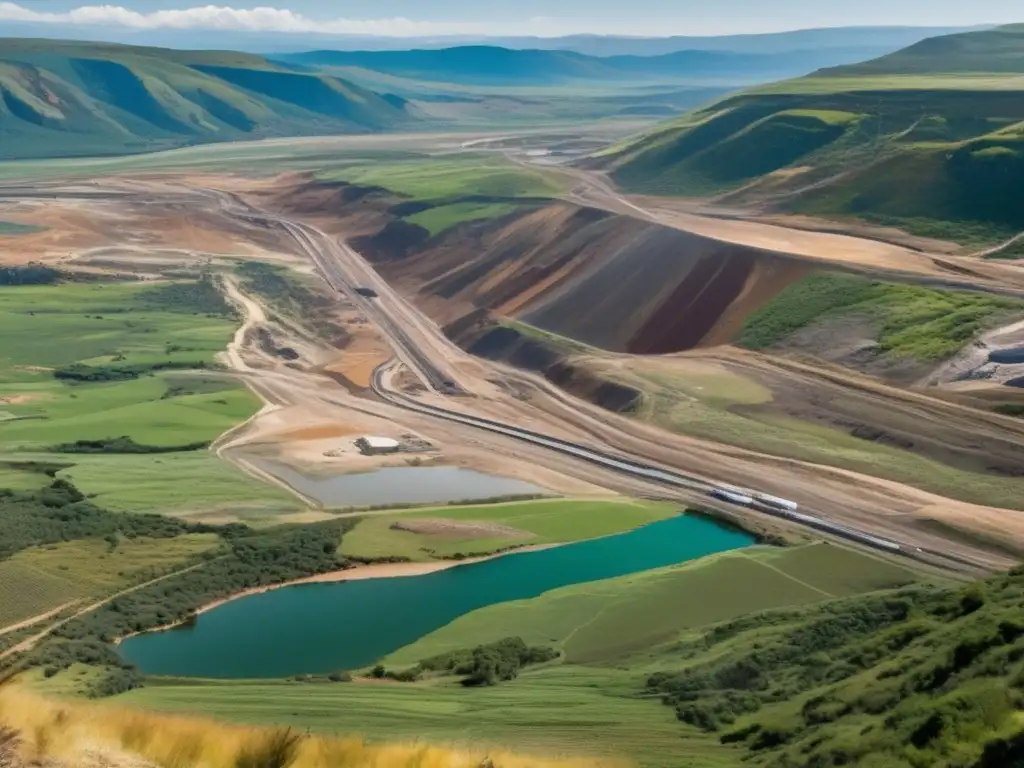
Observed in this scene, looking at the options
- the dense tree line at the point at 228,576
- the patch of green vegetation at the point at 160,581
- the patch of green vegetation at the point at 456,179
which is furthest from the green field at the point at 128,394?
the patch of green vegetation at the point at 456,179

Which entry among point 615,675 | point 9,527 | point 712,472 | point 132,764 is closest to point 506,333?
point 712,472

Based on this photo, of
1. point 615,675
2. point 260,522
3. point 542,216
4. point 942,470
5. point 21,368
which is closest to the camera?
point 615,675

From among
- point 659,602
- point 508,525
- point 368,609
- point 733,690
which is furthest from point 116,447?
point 733,690

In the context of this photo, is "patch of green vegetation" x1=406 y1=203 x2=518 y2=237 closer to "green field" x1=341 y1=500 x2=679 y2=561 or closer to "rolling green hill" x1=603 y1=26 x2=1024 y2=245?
"rolling green hill" x1=603 y1=26 x2=1024 y2=245

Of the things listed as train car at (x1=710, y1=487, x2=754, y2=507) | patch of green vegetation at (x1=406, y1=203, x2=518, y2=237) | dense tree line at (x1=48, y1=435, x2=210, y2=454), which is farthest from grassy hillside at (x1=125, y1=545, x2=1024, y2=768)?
patch of green vegetation at (x1=406, y1=203, x2=518, y2=237)

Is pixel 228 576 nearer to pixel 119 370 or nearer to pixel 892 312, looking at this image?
pixel 119 370

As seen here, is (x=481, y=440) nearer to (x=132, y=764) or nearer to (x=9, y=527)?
(x=9, y=527)
